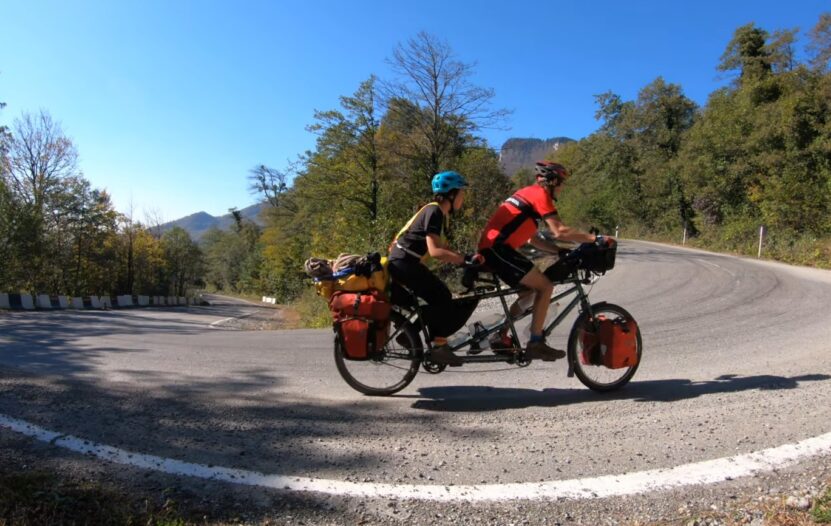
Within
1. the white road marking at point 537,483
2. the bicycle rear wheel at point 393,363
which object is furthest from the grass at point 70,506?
the bicycle rear wheel at point 393,363

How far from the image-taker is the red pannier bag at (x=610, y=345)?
4.34m

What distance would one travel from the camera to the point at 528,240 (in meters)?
4.46

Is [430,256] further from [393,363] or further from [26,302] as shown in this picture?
[26,302]

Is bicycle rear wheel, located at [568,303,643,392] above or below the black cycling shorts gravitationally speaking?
below

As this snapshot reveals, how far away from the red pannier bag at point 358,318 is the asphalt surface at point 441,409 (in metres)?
0.49

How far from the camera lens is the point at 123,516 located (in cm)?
237

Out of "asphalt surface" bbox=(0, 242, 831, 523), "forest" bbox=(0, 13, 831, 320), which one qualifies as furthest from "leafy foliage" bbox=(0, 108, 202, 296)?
"asphalt surface" bbox=(0, 242, 831, 523)

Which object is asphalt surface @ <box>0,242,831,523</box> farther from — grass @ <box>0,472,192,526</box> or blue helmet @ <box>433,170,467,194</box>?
blue helmet @ <box>433,170,467,194</box>

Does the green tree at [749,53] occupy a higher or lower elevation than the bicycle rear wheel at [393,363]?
higher

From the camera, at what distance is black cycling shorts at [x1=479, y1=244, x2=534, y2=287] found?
4.35 m

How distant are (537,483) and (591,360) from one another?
1908 mm

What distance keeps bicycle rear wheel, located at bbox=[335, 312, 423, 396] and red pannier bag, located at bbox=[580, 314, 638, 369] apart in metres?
1.52

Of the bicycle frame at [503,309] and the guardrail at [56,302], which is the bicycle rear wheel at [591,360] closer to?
the bicycle frame at [503,309]

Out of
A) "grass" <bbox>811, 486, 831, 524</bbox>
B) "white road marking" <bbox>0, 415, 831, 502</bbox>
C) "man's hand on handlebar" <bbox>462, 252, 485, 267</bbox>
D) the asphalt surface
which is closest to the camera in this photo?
"grass" <bbox>811, 486, 831, 524</bbox>
